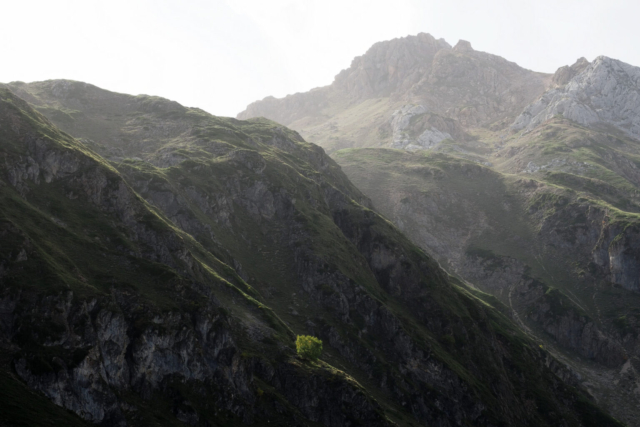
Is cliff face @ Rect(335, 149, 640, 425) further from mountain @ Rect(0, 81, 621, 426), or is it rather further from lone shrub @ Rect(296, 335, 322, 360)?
lone shrub @ Rect(296, 335, 322, 360)

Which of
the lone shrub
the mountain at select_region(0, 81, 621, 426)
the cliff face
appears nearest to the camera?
the mountain at select_region(0, 81, 621, 426)

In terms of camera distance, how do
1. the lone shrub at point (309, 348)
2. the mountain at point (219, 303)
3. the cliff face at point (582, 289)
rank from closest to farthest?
the mountain at point (219, 303) → the lone shrub at point (309, 348) → the cliff face at point (582, 289)

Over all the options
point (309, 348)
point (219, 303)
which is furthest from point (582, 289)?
point (219, 303)

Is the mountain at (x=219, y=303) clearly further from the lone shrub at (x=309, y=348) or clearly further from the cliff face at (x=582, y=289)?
the cliff face at (x=582, y=289)

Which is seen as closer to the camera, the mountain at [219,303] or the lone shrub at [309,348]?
the mountain at [219,303]

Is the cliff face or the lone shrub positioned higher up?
the lone shrub

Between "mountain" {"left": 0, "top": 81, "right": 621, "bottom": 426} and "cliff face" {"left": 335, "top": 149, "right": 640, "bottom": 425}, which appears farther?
"cliff face" {"left": 335, "top": 149, "right": 640, "bottom": 425}

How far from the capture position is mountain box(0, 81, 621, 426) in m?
59.3

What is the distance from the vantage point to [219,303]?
273 ft

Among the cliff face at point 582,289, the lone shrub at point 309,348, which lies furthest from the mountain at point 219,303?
the cliff face at point 582,289

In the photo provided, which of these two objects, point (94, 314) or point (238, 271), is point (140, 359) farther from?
point (238, 271)

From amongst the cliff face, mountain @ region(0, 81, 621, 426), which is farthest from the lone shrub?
the cliff face

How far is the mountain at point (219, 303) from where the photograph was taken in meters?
59.3

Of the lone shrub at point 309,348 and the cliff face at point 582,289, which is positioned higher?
the lone shrub at point 309,348
